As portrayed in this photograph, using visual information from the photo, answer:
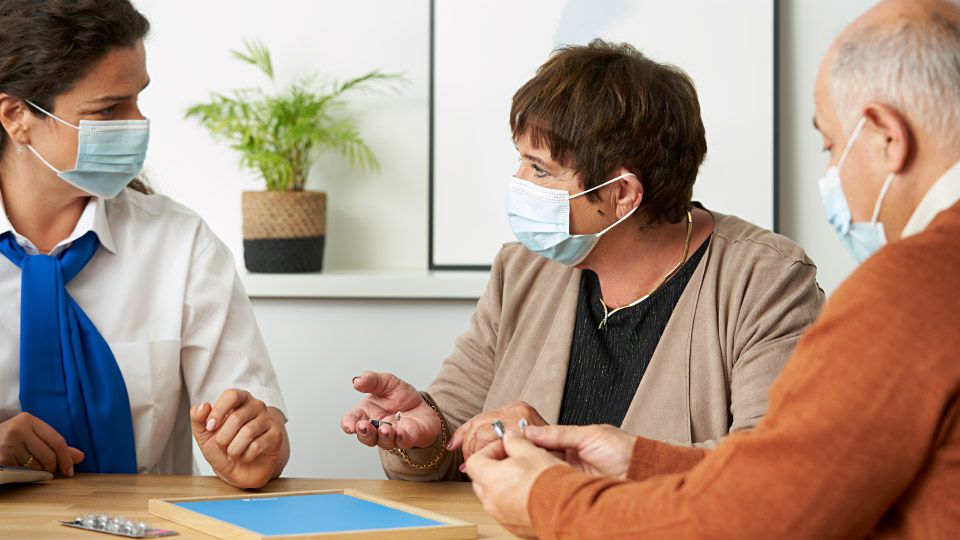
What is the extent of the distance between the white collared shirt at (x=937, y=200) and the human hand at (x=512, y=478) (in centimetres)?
44

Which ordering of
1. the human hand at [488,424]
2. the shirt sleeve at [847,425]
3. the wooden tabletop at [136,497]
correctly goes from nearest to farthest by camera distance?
the shirt sleeve at [847,425] < the wooden tabletop at [136,497] < the human hand at [488,424]

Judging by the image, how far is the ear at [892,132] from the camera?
100cm

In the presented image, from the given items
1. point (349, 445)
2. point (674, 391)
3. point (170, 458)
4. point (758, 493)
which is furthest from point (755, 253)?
point (349, 445)

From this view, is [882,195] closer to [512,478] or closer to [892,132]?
[892,132]

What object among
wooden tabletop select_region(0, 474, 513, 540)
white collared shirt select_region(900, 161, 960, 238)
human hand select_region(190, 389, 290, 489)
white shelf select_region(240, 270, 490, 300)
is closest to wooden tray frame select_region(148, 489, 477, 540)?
wooden tabletop select_region(0, 474, 513, 540)

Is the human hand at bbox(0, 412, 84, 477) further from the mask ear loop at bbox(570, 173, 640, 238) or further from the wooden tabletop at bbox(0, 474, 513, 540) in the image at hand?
the mask ear loop at bbox(570, 173, 640, 238)

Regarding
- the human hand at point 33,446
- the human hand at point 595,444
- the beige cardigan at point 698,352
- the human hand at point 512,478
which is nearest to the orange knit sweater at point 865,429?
the human hand at point 512,478

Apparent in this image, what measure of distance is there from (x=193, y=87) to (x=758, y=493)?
8.38ft

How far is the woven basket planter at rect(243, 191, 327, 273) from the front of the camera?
2.90m

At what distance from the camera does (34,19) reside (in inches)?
74.2

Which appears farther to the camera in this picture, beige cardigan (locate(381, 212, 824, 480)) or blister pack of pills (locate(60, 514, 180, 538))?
beige cardigan (locate(381, 212, 824, 480))

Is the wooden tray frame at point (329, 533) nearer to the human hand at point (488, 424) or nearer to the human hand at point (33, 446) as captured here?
the human hand at point (488, 424)

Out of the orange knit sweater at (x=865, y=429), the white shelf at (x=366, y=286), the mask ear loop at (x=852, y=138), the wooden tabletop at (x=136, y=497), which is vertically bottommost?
the wooden tabletop at (x=136, y=497)

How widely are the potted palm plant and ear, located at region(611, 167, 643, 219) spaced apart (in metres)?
1.20
